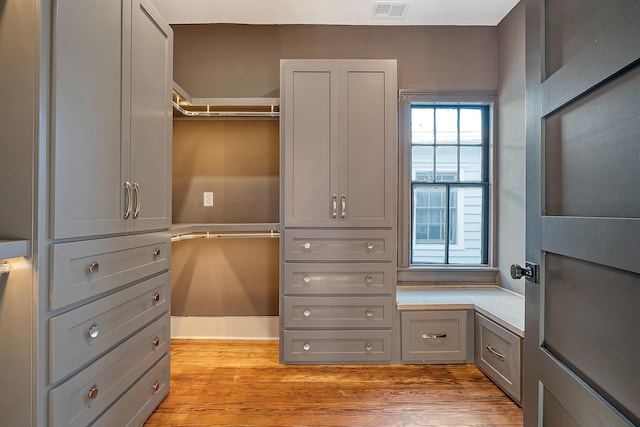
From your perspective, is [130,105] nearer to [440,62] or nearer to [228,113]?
[228,113]

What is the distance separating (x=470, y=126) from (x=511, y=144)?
404mm

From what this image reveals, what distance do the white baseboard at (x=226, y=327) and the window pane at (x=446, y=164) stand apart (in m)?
1.90

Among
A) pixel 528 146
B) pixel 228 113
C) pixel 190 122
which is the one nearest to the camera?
pixel 528 146

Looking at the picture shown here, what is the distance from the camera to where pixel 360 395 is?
2.03 m

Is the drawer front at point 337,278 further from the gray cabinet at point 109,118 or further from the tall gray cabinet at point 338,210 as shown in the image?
the gray cabinet at point 109,118

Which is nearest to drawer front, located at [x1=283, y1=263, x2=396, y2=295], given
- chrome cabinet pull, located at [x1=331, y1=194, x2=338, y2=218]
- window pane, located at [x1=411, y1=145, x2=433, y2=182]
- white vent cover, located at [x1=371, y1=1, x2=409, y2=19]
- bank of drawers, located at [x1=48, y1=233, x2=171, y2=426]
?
chrome cabinet pull, located at [x1=331, y1=194, x2=338, y2=218]

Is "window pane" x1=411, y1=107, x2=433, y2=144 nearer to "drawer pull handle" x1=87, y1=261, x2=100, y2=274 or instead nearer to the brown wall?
the brown wall

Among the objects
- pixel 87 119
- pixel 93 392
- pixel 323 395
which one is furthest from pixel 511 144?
pixel 93 392

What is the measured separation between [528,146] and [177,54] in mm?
2876

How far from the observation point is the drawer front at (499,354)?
76.7 inches

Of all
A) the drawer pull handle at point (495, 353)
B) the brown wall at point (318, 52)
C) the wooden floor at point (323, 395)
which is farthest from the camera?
the brown wall at point (318, 52)

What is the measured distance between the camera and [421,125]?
2.95m

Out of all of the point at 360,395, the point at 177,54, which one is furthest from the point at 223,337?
the point at 177,54

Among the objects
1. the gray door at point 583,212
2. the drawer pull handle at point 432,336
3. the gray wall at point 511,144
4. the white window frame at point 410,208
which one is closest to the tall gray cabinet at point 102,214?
the gray door at point 583,212
